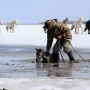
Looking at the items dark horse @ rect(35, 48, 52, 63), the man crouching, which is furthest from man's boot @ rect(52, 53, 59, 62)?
dark horse @ rect(35, 48, 52, 63)

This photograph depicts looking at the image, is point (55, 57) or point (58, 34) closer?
point (58, 34)

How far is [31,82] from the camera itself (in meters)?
6.21

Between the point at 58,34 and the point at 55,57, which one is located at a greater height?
the point at 58,34

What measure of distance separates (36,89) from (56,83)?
630 mm

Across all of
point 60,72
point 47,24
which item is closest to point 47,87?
point 60,72

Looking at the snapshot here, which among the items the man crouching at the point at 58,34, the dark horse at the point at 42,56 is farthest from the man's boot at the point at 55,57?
the dark horse at the point at 42,56

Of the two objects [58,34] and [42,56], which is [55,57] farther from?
[58,34]

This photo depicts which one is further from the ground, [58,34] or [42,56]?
[58,34]

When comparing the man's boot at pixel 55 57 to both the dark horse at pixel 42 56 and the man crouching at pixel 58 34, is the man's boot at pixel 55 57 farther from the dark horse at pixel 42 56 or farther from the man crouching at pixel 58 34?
the dark horse at pixel 42 56

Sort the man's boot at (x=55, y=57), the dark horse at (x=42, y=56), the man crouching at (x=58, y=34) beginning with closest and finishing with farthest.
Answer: the man crouching at (x=58, y=34) < the dark horse at (x=42, y=56) < the man's boot at (x=55, y=57)

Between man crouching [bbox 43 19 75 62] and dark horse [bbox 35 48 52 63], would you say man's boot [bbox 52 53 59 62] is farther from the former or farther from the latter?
dark horse [bbox 35 48 52 63]

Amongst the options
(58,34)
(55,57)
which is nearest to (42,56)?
(55,57)

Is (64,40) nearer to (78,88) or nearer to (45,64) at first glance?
(45,64)

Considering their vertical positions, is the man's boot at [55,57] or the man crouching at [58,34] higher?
the man crouching at [58,34]
